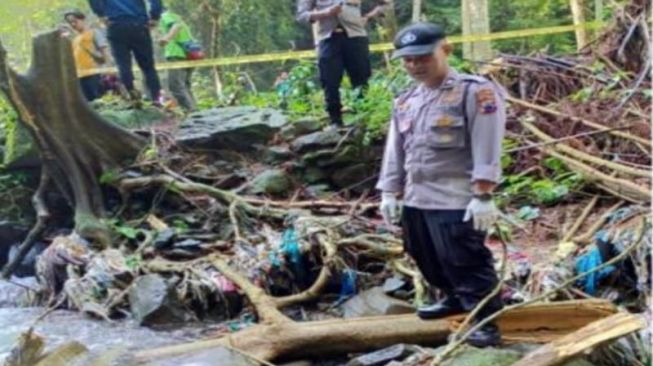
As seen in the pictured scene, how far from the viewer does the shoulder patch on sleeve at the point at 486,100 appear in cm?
390

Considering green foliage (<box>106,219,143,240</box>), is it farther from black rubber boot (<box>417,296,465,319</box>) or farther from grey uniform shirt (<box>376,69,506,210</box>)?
grey uniform shirt (<box>376,69,506,210</box>)

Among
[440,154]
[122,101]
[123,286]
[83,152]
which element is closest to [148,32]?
[122,101]

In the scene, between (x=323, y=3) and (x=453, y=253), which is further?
(x=323, y=3)

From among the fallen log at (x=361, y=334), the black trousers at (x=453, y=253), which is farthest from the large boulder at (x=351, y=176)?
the black trousers at (x=453, y=253)

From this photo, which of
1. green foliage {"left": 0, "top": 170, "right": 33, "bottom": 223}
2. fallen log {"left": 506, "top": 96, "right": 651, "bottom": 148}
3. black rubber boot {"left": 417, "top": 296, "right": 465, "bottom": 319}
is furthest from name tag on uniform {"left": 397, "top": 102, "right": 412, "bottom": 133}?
green foliage {"left": 0, "top": 170, "right": 33, "bottom": 223}

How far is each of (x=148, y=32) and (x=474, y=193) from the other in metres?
6.33

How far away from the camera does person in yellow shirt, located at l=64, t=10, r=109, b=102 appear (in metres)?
10.8

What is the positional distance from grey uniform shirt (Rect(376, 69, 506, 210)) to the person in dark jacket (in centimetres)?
561

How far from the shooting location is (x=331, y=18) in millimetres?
7746

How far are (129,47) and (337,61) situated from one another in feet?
8.86

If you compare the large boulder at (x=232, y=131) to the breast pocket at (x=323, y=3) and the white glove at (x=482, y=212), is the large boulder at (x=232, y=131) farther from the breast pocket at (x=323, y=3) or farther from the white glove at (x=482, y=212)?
the white glove at (x=482, y=212)

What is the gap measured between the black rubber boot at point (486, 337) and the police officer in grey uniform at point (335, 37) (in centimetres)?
418

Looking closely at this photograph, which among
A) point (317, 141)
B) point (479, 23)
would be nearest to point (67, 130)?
point (317, 141)

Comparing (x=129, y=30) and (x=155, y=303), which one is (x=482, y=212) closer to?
(x=155, y=303)
